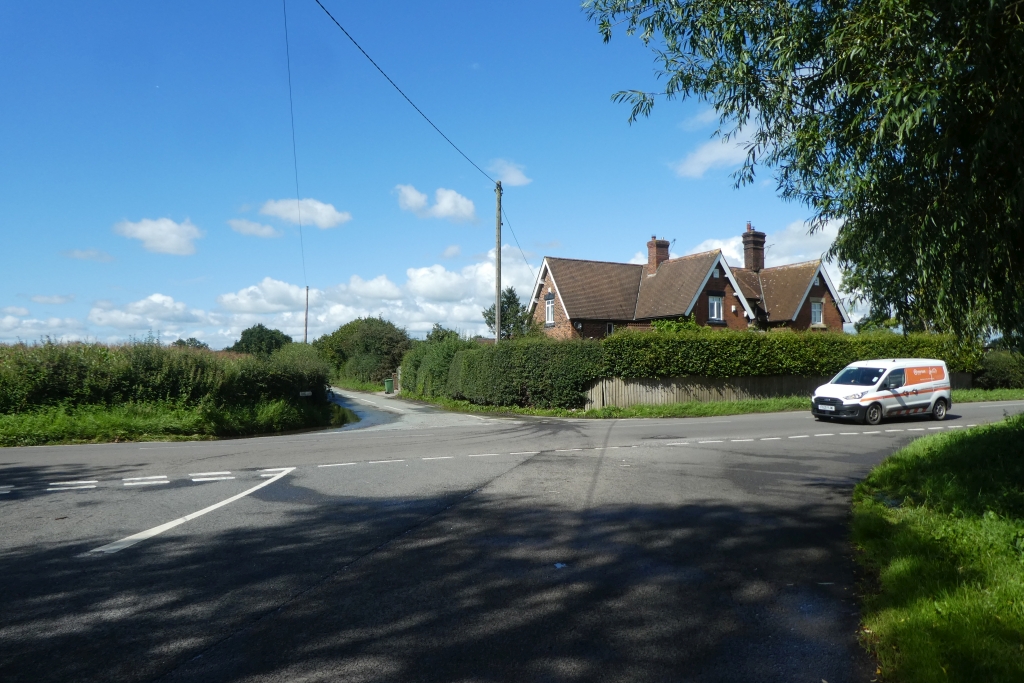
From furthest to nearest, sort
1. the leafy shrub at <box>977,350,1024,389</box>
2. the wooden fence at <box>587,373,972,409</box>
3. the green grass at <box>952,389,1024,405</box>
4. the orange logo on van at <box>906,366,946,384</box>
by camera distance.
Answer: the leafy shrub at <box>977,350,1024,389</box> < the green grass at <box>952,389,1024,405</box> < the wooden fence at <box>587,373,972,409</box> < the orange logo on van at <box>906,366,946,384</box>

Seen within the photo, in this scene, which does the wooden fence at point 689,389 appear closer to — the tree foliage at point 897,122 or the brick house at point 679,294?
the brick house at point 679,294

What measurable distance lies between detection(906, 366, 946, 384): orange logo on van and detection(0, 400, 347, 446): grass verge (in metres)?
19.1

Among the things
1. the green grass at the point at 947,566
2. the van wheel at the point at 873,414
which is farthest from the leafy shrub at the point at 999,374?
the green grass at the point at 947,566

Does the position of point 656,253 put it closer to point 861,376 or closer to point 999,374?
point 999,374

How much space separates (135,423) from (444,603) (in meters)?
17.8

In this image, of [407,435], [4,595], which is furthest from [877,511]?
[407,435]

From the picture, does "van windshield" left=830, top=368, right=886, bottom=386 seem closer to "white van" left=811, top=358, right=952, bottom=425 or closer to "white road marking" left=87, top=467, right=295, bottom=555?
"white van" left=811, top=358, right=952, bottom=425

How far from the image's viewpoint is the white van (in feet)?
70.1

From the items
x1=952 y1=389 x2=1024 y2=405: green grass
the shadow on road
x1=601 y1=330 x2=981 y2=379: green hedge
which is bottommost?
the shadow on road

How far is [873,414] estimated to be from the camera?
2142 cm

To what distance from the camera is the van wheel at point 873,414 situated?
2130 cm

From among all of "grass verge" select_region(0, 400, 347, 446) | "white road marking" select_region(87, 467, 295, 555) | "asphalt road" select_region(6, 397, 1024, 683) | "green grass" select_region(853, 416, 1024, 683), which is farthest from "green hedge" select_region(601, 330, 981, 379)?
"white road marking" select_region(87, 467, 295, 555)

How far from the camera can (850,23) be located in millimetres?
6902

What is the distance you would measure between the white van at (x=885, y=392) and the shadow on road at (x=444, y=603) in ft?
48.2
